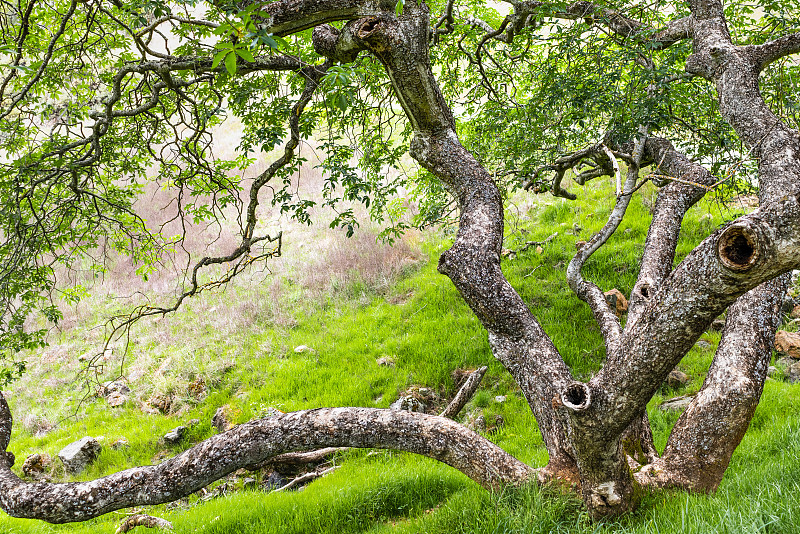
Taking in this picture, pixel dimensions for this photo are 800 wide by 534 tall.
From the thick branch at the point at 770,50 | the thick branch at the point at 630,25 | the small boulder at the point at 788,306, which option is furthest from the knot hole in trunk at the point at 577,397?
the small boulder at the point at 788,306

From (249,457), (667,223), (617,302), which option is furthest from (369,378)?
(667,223)

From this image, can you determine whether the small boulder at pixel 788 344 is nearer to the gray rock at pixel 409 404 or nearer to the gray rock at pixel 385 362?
the gray rock at pixel 409 404

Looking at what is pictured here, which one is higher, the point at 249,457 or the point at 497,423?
the point at 249,457

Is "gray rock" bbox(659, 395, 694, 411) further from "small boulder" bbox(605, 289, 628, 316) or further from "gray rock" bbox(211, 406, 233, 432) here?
Result: "gray rock" bbox(211, 406, 233, 432)

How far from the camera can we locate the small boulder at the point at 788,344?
615 cm

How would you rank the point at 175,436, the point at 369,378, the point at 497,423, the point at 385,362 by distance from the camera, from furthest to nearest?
the point at 385,362, the point at 369,378, the point at 175,436, the point at 497,423

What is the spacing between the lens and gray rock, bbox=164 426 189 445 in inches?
308

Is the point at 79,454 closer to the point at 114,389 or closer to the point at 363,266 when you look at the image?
the point at 114,389

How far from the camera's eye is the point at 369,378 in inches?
315

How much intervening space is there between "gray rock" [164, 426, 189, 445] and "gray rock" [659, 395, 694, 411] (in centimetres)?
702

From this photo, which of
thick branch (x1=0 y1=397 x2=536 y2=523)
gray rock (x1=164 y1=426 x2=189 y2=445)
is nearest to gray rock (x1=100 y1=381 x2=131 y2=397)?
gray rock (x1=164 y1=426 x2=189 y2=445)

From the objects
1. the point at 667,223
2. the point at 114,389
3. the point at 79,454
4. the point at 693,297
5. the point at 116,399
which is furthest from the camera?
the point at 114,389

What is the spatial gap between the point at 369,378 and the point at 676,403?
4.36 meters

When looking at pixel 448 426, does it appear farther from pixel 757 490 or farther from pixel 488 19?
pixel 488 19
